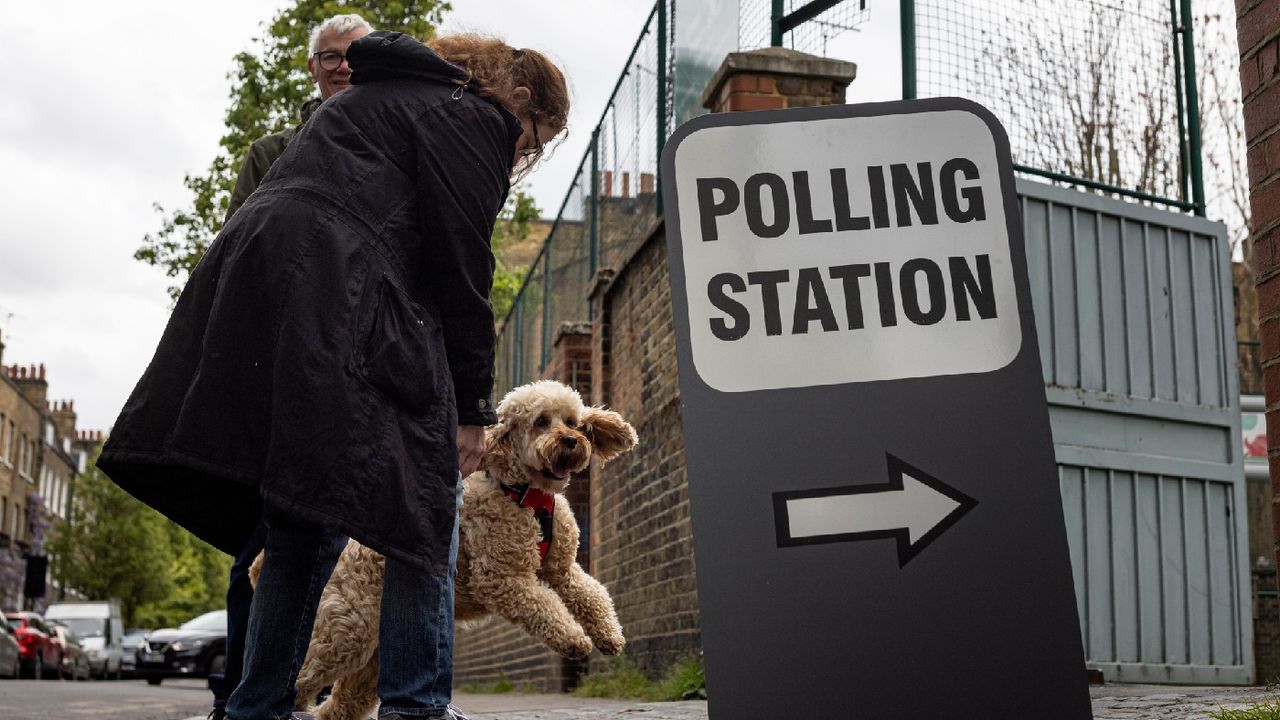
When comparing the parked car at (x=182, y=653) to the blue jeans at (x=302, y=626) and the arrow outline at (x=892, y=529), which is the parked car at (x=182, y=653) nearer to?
the blue jeans at (x=302, y=626)

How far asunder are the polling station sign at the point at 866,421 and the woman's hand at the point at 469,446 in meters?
0.60

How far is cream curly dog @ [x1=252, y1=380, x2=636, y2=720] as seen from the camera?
4465 mm

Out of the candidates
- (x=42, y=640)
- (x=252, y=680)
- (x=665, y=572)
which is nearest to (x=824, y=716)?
(x=252, y=680)

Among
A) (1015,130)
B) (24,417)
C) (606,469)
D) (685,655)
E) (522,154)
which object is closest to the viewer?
(522,154)

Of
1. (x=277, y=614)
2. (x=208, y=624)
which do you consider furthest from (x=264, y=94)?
(x=277, y=614)

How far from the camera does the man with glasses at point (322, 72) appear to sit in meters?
4.79

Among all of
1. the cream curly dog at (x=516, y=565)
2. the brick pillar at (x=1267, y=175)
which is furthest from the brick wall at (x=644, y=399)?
the brick pillar at (x=1267, y=175)

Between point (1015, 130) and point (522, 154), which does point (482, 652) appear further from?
point (522, 154)

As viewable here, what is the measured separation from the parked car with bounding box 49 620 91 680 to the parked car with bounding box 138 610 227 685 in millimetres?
6335

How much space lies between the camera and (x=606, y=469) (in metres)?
9.92

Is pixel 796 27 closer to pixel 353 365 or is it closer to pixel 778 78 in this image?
pixel 778 78

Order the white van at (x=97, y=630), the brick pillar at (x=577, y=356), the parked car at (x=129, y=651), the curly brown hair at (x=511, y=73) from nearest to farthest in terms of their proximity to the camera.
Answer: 1. the curly brown hair at (x=511, y=73)
2. the brick pillar at (x=577, y=356)
3. the white van at (x=97, y=630)
4. the parked car at (x=129, y=651)

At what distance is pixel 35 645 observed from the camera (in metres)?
26.5

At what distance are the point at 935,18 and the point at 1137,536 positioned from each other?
9.94 feet
